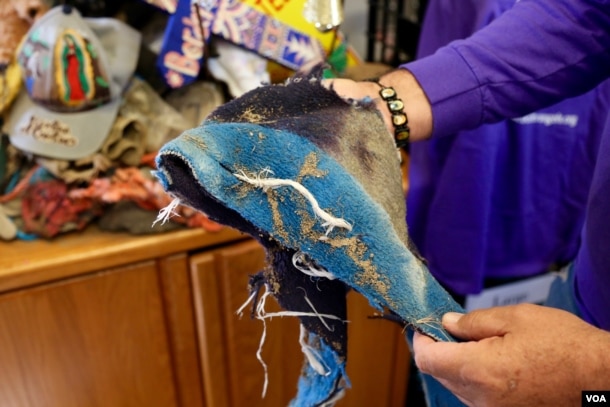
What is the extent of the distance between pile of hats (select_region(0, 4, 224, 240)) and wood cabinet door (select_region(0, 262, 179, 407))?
0.26 feet

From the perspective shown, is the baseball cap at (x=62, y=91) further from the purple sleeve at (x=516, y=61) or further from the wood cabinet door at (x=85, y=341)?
the purple sleeve at (x=516, y=61)

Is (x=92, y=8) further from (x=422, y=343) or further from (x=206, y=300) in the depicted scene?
(x=422, y=343)

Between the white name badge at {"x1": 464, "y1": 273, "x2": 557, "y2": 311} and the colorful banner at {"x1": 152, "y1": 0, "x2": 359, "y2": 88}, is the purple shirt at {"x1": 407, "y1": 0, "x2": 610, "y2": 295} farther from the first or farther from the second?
the colorful banner at {"x1": 152, "y1": 0, "x2": 359, "y2": 88}

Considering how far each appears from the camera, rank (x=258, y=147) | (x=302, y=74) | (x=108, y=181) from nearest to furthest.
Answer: (x=258, y=147), (x=302, y=74), (x=108, y=181)

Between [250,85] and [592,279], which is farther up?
[250,85]

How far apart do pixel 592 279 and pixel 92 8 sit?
733mm

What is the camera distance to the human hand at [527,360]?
0.32m

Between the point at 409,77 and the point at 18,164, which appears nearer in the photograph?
the point at 409,77

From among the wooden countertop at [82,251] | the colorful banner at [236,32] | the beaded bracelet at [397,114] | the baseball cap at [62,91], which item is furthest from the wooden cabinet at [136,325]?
the beaded bracelet at [397,114]

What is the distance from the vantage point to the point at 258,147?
349mm

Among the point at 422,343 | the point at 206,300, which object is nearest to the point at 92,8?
the point at 206,300

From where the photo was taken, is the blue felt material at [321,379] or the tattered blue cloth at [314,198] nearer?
the tattered blue cloth at [314,198]

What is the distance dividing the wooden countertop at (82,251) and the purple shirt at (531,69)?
0.29 meters

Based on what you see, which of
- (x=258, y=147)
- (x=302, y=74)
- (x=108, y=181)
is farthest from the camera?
(x=108, y=181)
